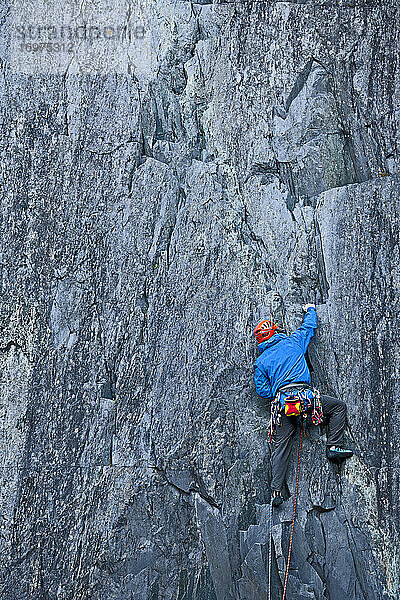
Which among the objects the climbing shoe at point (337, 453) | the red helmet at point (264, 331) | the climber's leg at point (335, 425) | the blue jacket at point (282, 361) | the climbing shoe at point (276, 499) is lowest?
the climbing shoe at point (276, 499)

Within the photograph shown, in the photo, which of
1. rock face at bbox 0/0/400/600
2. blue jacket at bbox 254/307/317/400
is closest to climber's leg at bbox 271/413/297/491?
rock face at bbox 0/0/400/600

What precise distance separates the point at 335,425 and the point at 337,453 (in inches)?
7.9

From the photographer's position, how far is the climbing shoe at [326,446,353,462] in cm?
455

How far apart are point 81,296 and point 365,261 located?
217 cm

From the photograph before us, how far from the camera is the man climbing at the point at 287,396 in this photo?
14.6 ft

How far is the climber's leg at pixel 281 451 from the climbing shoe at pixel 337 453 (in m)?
0.31

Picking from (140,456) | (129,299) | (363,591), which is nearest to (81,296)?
(129,299)

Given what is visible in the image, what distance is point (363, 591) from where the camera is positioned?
176 inches

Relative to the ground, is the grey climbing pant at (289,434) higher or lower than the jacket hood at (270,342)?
lower

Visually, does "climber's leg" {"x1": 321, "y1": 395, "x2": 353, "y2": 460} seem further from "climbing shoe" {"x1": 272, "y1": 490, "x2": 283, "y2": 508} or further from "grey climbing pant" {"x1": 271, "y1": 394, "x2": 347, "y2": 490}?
"climbing shoe" {"x1": 272, "y1": 490, "x2": 283, "y2": 508}

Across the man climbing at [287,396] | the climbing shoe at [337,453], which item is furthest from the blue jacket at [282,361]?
the climbing shoe at [337,453]

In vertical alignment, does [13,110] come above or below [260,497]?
above

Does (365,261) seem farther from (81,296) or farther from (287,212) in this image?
(81,296)

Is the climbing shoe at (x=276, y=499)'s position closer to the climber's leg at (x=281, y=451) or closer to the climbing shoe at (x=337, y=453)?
the climber's leg at (x=281, y=451)
